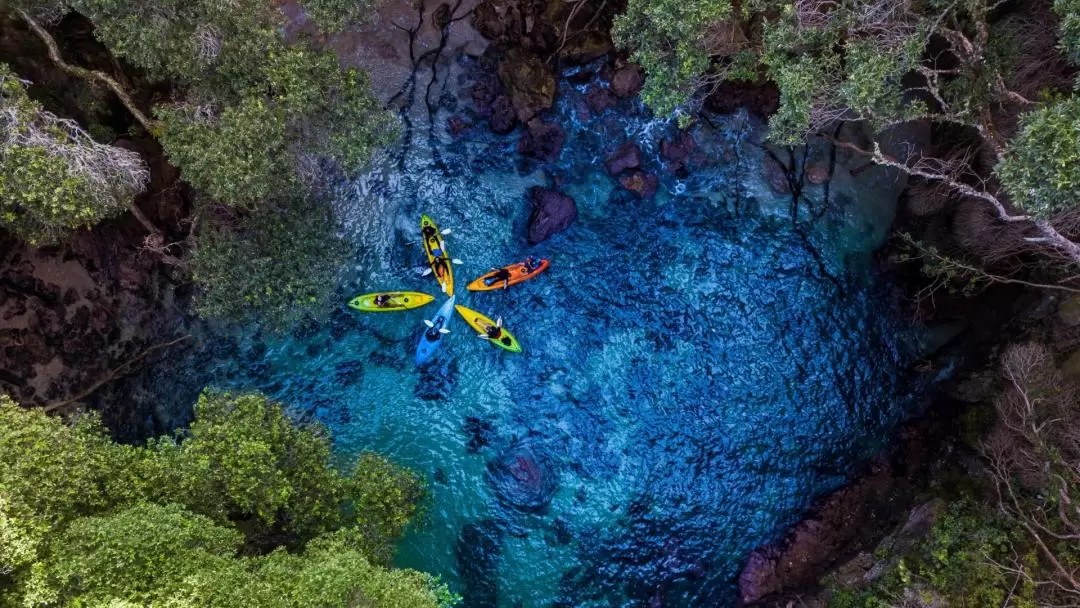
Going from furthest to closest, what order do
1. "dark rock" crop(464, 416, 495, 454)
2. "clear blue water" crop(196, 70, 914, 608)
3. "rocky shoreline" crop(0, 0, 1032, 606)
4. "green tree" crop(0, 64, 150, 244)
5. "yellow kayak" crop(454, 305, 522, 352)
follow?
"yellow kayak" crop(454, 305, 522, 352), "dark rock" crop(464, 416, 495, 454), "clear blue water" crop(196, 70, 914, 608), "rocky shoreline" crop(0, 0, 1032, 606), "green tree" crop(0, 64, 150, 244)

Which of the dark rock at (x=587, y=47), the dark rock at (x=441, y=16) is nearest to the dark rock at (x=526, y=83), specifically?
the dark rock at (x=587, y=47)

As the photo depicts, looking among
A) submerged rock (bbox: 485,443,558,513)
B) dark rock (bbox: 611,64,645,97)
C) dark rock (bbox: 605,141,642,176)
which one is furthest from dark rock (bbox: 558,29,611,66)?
submerged rock (bbox: 485,443,558,513)

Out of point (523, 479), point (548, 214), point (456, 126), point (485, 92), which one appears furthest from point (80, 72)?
point (523, 479)

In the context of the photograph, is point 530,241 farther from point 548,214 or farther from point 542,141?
point 542,141

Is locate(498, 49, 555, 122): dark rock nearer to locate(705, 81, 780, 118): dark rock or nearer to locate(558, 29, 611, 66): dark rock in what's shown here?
locate(558, 29, 611, 66): dark rock

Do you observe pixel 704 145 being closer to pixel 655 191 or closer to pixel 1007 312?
pixel 655 191

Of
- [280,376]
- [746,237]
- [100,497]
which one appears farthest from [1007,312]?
[100,497]

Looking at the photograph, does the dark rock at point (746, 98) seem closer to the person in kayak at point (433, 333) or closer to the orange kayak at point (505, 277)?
the orange kayak at point (505, 277)
